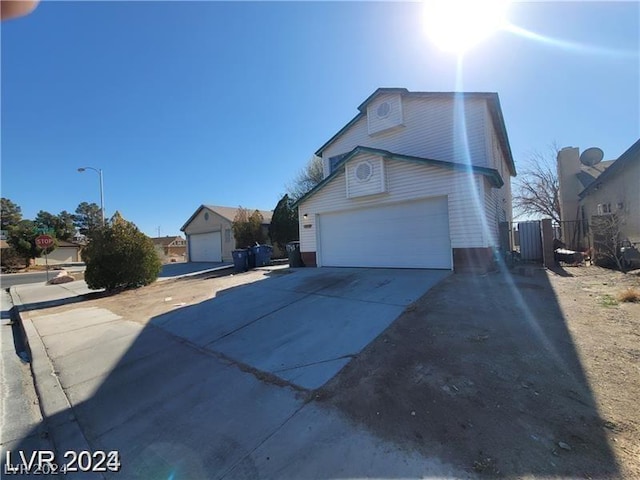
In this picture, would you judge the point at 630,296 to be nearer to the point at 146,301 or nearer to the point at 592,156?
the point at 146,301

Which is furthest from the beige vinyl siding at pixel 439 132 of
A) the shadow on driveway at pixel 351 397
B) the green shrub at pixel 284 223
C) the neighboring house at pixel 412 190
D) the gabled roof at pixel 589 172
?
the gabled roof at pixel 589 172

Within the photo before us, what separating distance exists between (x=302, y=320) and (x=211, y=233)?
22238 mm

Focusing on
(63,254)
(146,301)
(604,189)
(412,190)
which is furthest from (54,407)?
(63,254)

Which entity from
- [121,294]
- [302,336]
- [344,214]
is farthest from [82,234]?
[302,336]

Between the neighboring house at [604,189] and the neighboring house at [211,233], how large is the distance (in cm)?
2074

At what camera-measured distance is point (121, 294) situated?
11.0m

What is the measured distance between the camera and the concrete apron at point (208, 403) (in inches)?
92.4

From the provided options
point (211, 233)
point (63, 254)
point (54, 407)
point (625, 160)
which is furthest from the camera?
point (63, 254)

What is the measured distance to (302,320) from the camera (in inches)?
223

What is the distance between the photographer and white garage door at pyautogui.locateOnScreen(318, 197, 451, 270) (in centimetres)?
936

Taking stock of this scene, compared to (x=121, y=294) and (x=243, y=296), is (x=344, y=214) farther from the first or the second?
(x=121, y=294)

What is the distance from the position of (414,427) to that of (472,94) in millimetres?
12186

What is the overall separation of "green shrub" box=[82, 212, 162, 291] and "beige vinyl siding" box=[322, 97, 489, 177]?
1075cm

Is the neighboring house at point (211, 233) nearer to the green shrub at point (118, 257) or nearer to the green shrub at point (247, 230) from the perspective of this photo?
the green shrub at point (247, 230)
